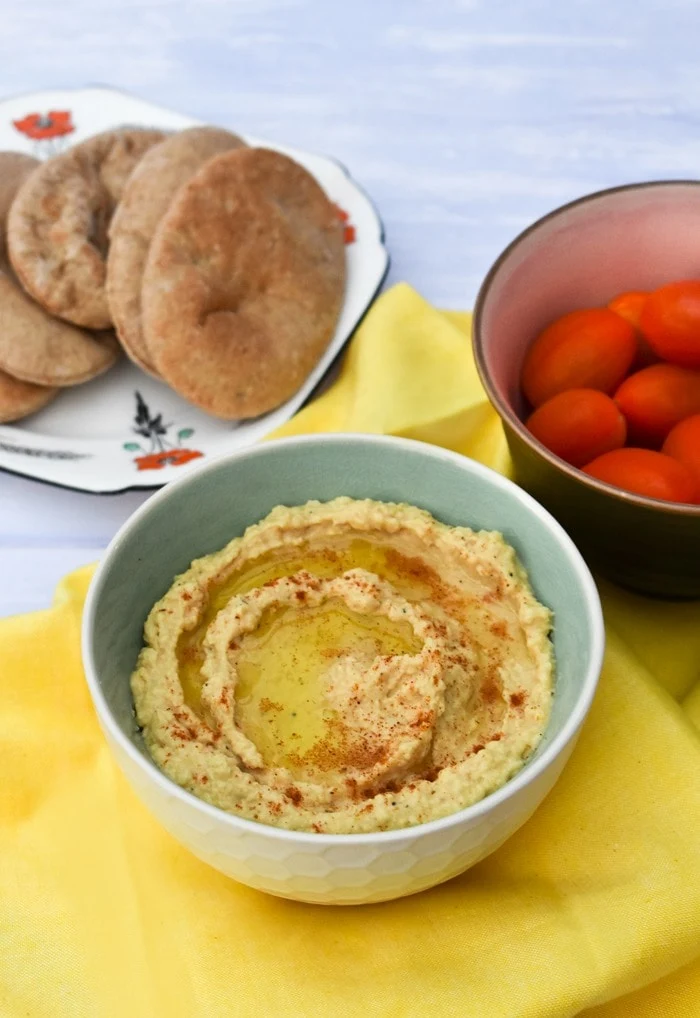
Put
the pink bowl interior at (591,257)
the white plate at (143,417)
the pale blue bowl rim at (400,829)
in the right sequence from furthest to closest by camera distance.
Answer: the white plate at (143,417) < the pink bowl interior at (591,257) < the pale blue bowl rim at (400,829)

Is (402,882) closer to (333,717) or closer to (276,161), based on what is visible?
(333,717)

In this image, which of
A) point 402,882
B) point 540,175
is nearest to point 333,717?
point 402,882

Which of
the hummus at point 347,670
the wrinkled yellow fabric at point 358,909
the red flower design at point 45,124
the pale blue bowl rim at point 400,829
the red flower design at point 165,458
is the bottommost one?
the wrinkled yellow fabric at point 358,909

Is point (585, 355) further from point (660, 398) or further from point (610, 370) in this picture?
point (660, 398)

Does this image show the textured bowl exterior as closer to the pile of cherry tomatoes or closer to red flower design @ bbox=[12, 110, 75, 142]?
the pile of cherry tomatoes

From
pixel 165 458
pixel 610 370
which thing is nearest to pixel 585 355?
pixel 610 370

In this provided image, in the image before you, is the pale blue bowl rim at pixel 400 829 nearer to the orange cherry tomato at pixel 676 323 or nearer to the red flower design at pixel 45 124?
the orange cherry tomato at pixel 676 323

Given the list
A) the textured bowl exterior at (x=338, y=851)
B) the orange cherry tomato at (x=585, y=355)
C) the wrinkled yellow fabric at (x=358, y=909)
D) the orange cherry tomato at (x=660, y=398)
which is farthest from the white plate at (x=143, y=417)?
the textured bowl exterior at (x=338, y=851)

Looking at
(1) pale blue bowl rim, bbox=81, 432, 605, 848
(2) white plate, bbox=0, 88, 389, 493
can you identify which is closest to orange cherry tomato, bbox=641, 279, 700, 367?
(1) pale blue bowl rim, bbox=81, 432, 605, 848
